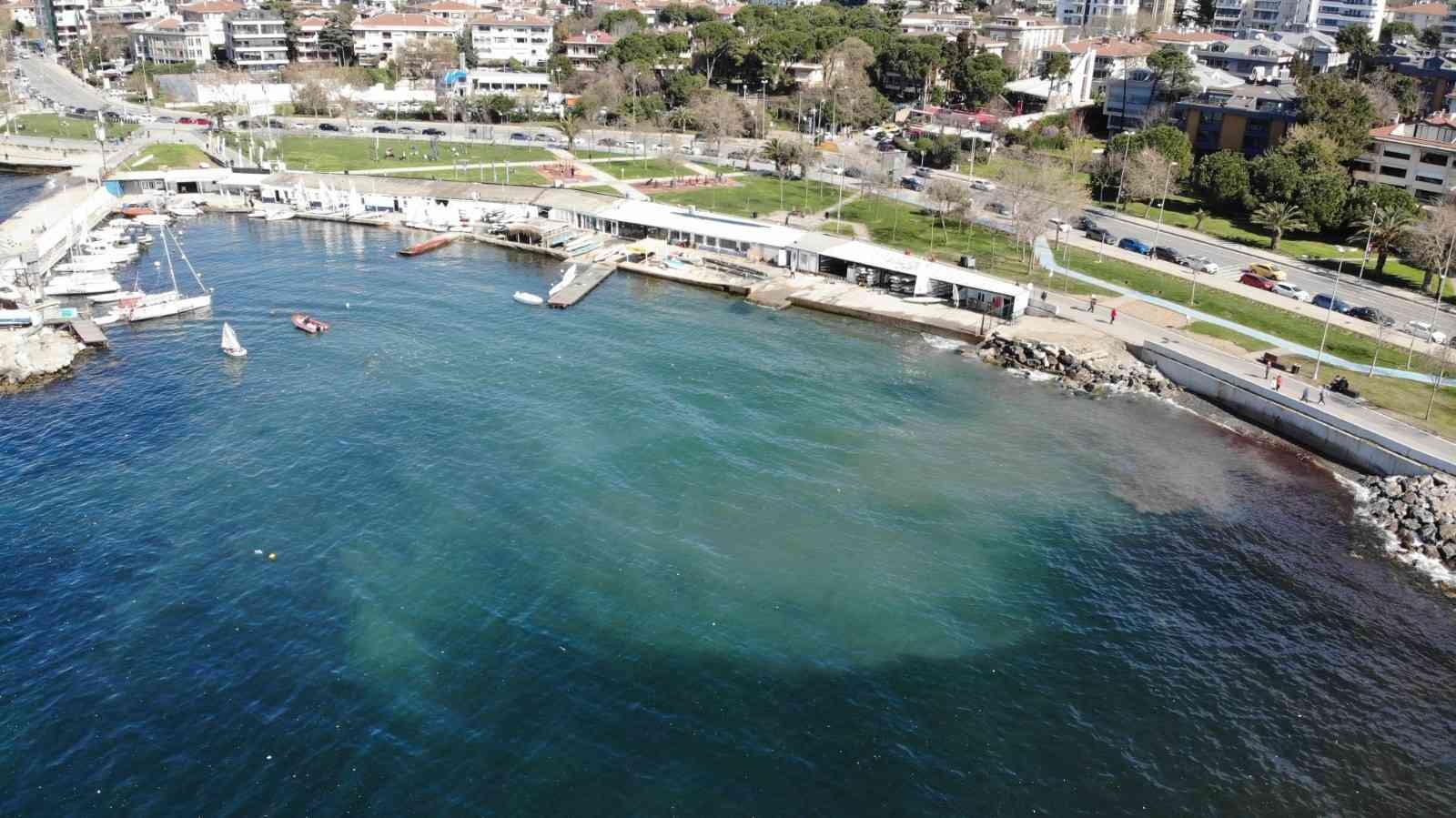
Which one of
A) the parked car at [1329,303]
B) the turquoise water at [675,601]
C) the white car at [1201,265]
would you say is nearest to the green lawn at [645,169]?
the white car at [1201,265]

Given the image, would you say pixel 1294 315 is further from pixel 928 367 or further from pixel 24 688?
pixel 24 688

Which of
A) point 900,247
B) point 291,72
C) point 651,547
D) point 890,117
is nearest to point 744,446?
point 651,547

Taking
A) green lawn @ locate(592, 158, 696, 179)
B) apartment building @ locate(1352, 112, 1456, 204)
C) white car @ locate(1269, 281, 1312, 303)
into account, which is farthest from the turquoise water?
apartment building @ locate(1352, 112, 1456, 204)

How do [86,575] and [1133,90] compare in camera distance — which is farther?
[1133,90]

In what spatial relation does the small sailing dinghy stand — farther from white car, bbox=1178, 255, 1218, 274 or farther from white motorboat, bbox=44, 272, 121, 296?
white car, bbox=1178, 255, 1218, 274

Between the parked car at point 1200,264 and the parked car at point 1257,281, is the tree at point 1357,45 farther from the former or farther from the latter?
the parked car at point 1257,281

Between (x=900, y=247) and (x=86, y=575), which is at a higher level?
(x=900, y=247)
